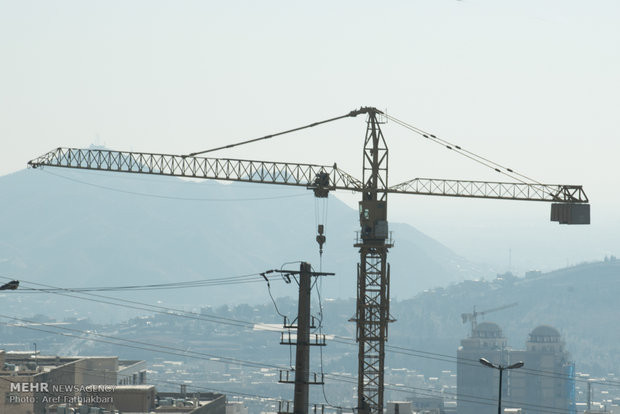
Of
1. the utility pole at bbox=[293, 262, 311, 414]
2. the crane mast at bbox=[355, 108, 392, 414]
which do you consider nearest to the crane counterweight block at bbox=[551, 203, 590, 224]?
the crane mast at bbox=[355, 108, 392, 414]

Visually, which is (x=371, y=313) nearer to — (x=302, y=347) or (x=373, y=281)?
(x=373, y=281)

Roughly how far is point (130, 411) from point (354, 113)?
174ft

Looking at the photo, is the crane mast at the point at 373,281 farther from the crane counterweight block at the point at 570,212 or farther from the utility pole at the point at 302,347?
the utility pole at the point at 302,347

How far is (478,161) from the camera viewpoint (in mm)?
179125

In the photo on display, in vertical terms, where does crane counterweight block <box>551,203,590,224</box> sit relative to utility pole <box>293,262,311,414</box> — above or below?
above

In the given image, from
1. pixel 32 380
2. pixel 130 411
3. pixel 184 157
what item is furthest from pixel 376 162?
pixel 32 380

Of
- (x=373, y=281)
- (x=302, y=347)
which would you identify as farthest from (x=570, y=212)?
(x=302, y=347)

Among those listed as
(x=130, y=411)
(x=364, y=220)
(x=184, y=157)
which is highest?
(x=184, y=157)

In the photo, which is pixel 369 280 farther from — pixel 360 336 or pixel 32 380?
pixel 32 380

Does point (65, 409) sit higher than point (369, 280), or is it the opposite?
point (369, 280)

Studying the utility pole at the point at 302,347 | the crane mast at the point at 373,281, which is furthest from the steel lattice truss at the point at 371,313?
the utility pole at the point at 302,347

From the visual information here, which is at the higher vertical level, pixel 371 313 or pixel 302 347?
pixel 371 313

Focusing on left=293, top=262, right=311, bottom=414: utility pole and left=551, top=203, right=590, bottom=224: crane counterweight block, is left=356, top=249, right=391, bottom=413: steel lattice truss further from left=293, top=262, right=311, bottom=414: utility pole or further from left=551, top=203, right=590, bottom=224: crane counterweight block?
left=293, top=262, right=311, bottom=414: utility pole

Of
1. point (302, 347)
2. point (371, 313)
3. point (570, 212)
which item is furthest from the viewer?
point (570, 212)
